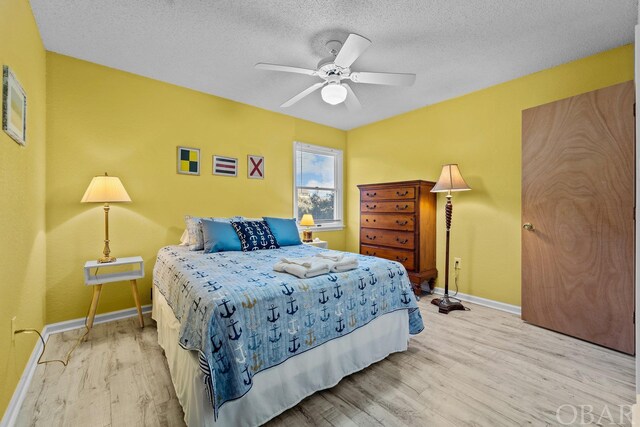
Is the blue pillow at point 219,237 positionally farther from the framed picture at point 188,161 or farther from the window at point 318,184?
the window at point 318,184

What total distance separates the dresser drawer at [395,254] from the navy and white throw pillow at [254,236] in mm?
1542

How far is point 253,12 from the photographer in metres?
2.05

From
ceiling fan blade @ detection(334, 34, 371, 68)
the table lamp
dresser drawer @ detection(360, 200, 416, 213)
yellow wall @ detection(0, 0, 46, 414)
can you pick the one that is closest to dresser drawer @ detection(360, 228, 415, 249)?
dresser drawer @ detection(360, 200, 416, 213)

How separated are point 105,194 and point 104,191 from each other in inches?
1.3

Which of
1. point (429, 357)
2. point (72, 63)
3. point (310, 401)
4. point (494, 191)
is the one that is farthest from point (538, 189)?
point (72, 63)

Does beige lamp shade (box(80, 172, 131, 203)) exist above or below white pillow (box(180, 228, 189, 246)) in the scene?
above

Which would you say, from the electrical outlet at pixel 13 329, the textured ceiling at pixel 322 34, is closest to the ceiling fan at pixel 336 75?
the textured ceiling at pixel 322 34

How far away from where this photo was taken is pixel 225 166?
3645 millimetres

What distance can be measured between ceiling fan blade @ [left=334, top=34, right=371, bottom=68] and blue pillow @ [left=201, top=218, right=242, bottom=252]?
6.02 feet

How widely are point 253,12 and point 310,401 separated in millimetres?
2648

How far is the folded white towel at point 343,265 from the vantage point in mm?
1963

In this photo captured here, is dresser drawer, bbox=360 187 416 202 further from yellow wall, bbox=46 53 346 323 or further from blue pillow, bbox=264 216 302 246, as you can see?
yellow wall, bbox=46 53 346 323

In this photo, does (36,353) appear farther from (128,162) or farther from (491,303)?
(491,303)

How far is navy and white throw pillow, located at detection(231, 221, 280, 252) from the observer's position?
287cm
